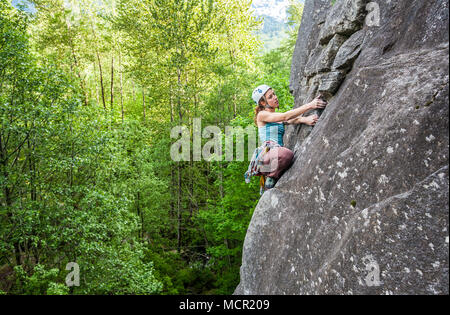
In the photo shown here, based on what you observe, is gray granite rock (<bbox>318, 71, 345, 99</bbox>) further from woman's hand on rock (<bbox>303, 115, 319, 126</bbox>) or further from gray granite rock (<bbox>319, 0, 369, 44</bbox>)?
gray granite rock (<bbox>319, 0, 369, 44</bbox>)

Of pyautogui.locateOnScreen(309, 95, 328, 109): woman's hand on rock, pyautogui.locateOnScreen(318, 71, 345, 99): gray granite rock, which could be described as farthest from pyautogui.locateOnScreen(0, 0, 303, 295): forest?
pyautogui.locateOnScreen(318, 71, 345, 99): gray granite rock

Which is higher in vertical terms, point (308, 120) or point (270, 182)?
point (308, 120)

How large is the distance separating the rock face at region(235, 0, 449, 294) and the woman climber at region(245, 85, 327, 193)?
0.96 feet

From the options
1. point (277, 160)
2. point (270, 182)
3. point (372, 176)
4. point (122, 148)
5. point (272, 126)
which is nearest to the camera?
point (372, 176)

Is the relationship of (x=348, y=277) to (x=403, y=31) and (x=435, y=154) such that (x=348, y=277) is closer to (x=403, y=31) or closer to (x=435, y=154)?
(x=435, y=154)

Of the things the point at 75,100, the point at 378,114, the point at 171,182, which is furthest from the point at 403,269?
the point at 171,182

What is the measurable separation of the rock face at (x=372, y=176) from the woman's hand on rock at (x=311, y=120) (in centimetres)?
48

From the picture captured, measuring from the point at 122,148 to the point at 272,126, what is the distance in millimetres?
14636

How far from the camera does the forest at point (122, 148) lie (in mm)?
11336

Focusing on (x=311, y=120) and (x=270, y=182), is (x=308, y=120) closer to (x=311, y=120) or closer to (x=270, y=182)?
(x=311, y=120)

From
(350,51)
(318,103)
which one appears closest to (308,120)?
(318,103)

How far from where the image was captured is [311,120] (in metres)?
5.66

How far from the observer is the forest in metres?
11.3

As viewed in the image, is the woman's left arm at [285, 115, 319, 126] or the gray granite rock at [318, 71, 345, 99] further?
the woman's left arm at [285, 115, 319, 126]
